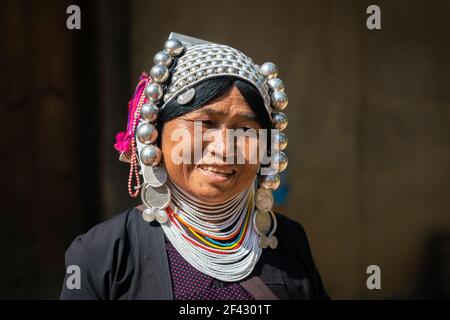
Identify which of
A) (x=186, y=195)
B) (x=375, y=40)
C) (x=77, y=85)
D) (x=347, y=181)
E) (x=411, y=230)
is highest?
(x=375, y=40)

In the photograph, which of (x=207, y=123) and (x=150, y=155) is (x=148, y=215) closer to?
(x=150, y=155)

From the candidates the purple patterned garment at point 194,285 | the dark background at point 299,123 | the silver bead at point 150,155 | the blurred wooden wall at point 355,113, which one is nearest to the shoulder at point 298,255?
the purple patterned garment at point 194,285

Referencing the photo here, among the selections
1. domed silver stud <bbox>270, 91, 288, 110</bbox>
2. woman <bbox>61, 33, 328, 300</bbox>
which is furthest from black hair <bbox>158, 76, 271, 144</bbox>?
domed silver stud <bbox>270, 91, 288, 110</bbox>

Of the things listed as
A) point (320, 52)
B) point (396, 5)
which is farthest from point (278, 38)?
point (396, 5)

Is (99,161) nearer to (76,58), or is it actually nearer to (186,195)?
(76,58)

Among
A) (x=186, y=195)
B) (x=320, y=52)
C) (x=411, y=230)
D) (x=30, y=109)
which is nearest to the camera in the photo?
(x=186, y=195)

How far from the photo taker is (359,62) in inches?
222

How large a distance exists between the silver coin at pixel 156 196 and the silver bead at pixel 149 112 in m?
0.26

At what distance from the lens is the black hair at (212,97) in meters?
2.37

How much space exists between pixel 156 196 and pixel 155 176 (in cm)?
8

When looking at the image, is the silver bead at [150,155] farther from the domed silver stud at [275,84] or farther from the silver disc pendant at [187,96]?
the domed silver stud at [275,84]

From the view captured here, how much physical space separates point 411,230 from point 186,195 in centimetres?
404

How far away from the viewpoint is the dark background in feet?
16.6

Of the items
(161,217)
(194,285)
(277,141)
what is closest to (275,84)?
(277,141)
